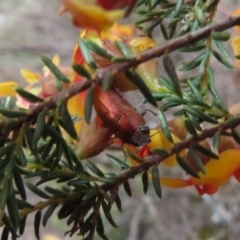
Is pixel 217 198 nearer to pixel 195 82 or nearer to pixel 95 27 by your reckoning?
pixel 195 82

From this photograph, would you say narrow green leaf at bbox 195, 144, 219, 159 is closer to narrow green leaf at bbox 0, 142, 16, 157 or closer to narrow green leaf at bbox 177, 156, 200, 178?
narrow green leaf at bbox 177, 156, 200, 178

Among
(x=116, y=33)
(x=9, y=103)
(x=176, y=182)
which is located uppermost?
(x=116, y=33)

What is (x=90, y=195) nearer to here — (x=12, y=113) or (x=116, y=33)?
(x=12, y=113)

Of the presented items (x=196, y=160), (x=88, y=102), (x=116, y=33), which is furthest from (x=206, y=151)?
(x=116, y=33)

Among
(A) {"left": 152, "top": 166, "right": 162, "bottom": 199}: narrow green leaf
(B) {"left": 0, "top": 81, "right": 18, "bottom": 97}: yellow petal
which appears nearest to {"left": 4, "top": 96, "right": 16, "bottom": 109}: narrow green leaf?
(B) {"left": 0, "top": 81, "right": 18, "bottom": 97}: yellow petal

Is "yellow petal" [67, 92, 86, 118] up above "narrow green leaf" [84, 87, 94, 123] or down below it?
above
